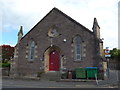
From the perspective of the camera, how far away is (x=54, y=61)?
58.3ft

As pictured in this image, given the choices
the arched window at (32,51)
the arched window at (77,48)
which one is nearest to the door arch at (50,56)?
the arched window at (32,51)

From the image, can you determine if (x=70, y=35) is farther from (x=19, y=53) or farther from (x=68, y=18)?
(x=19, y=53)

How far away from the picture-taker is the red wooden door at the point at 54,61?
1760 centimetres

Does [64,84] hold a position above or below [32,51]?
below

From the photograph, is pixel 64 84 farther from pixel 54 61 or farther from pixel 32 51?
pixel 32 51

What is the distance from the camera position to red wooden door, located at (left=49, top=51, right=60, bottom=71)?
17.6m

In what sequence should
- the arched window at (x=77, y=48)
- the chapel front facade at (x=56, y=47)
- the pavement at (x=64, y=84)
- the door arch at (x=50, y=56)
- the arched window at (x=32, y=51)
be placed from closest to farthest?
the pavement at (x=64, y=84), the chapel front facade at (x=56, y=47), the arched window at (x=77, y=48), the door arch at (x=50, y=56), the arched window at (x=32, y=51)

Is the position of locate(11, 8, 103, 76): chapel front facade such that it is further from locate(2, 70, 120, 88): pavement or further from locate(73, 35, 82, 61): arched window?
locate(2, 70, 120, 88): pavement

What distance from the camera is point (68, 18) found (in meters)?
18.0

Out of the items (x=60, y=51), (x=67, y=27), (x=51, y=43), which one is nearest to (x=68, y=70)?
(x=60, y=51)

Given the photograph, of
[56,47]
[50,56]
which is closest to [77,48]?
[56,47]

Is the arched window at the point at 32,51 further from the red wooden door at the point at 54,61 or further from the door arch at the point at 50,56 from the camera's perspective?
the red wooden door at the point at 54,61

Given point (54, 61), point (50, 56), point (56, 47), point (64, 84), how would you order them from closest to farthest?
point (64, 84), point (56, 47), point (54, 61), point (50, 56)

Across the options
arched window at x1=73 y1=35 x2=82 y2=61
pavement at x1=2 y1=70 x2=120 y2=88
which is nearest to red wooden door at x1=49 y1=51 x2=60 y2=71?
arched window at x1=73 y1=35 x2=82 y2=61
